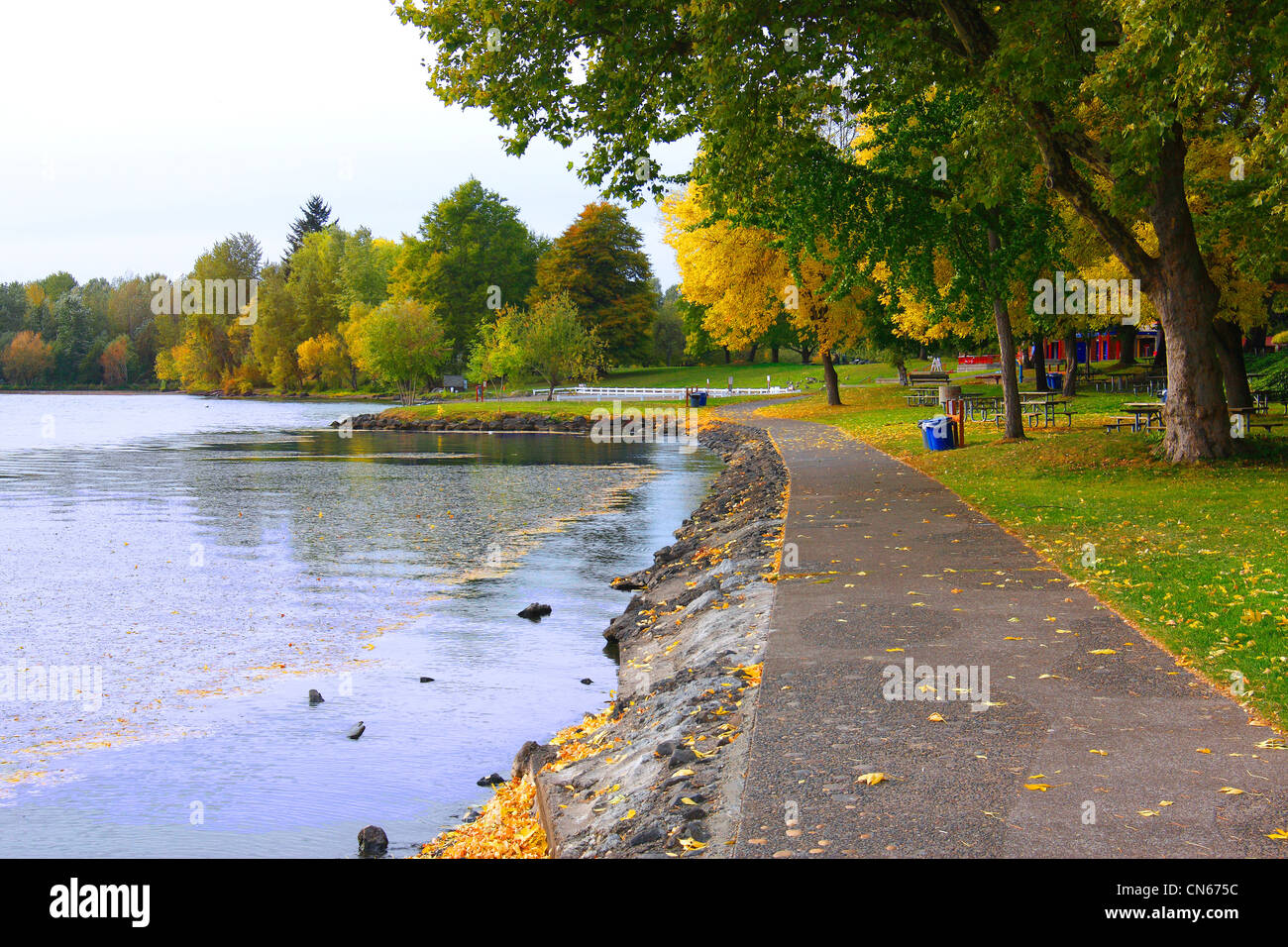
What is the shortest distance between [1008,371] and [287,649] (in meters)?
19.9

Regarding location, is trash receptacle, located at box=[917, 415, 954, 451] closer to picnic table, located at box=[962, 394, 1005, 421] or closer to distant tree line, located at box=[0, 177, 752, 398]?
picnic table, located at box=[962, 394, 1005, 421]

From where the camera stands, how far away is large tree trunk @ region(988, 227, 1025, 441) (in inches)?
1044

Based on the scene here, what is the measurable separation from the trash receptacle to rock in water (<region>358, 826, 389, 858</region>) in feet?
68.3

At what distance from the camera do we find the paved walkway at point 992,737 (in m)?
5.35

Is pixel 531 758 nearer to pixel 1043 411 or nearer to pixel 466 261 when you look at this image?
pixel 1043 411

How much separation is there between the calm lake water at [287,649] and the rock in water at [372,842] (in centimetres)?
10

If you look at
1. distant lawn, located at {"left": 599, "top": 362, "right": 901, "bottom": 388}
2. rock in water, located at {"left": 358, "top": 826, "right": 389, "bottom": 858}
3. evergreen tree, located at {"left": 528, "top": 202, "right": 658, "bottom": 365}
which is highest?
evergreen tree, located at {"left": 528, "top": 202, "right": 658, "bottom": 365}

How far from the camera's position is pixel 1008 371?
27.4 m

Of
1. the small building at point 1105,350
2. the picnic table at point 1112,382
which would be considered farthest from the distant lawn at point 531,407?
the small building at point 1105,350

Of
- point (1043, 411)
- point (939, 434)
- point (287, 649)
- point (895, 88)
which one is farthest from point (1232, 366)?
point (287, 649)

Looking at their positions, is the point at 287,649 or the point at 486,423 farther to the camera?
the point at 486,423

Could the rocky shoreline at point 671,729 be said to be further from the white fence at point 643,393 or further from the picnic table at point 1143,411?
the white fence at point 643,393

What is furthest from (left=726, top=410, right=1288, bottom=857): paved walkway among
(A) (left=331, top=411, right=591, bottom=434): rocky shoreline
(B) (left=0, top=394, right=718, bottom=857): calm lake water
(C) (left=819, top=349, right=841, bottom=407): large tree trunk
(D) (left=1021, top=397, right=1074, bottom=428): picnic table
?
(A) (left=331, top=411, right=591, bottom=434): rocky shoreline

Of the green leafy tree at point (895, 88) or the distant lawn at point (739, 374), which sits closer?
the green leafy tree at point (895, 88)
